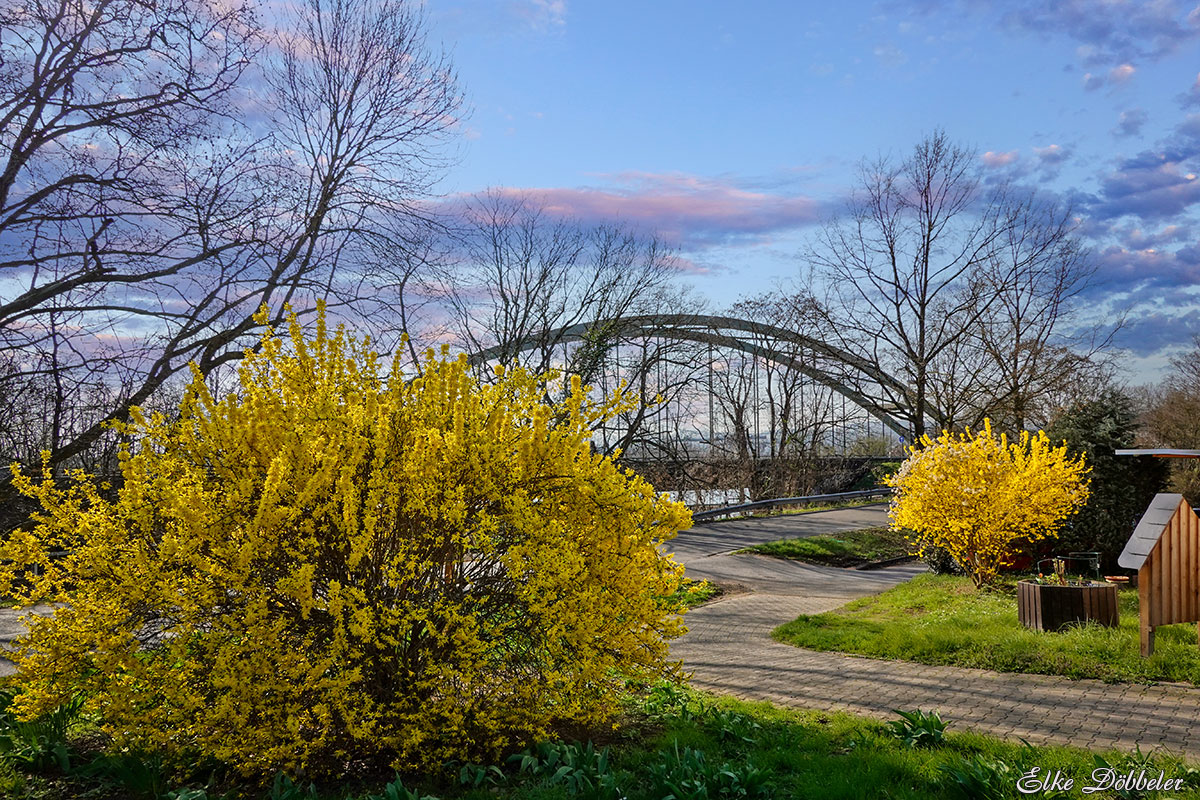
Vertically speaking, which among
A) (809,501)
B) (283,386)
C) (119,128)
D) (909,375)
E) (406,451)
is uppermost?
(119,128)

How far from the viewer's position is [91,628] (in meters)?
4.45

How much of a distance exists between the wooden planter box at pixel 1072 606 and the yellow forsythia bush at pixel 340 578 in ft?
19.5

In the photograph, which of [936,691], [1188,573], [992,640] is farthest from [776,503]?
[936,691]

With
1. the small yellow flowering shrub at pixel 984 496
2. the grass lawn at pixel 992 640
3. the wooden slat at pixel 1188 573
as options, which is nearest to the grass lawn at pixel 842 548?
the small yellow flowering shrub at pixel 984 496

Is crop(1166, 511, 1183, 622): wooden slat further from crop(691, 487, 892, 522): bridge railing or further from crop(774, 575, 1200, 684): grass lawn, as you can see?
crop(691, 487, 892, 522): bridge railing

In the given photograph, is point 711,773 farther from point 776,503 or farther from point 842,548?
point 776,503

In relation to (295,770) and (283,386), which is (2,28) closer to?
Answer: (283,386)

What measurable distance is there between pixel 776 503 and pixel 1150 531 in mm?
17777

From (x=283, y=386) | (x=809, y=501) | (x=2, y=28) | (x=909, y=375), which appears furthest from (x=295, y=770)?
(x=809, y=501)

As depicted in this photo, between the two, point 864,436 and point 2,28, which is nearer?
point 2,28

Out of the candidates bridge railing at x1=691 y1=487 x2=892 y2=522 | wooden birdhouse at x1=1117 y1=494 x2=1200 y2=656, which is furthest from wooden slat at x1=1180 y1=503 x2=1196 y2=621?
bridge railing at x1=691 y1=487 x2=892 y2=522

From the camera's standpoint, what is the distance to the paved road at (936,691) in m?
5.70

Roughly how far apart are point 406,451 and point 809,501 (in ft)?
82.3

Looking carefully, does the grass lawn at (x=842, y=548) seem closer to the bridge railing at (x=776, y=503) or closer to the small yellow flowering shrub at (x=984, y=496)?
the bridge railing at (x=776, y=503)
